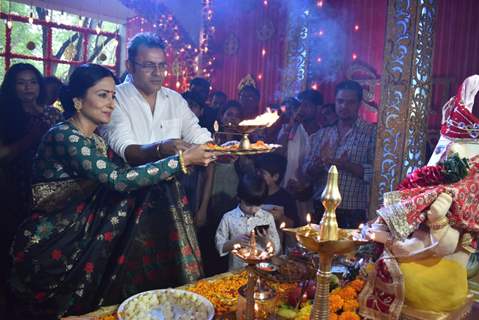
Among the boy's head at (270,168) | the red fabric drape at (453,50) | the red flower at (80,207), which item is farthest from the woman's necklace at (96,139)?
the red fabric drape at (453,50)

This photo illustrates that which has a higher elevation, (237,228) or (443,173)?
(443,173)

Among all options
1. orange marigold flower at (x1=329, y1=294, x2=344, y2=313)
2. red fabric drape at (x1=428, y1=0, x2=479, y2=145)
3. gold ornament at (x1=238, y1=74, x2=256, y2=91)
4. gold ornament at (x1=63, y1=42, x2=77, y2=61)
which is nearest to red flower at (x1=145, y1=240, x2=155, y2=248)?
orange marigold flower at (x1=329, y1=294, x2=344, y2=313)

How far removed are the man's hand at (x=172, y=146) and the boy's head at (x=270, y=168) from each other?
1.53 m

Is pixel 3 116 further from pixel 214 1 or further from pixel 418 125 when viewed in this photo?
pixel 214 1

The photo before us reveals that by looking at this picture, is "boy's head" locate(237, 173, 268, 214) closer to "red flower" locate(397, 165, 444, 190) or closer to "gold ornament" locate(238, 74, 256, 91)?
"red flower" locate(397, 165, 444, 190)

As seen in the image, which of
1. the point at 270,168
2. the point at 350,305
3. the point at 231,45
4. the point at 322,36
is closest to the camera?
the point at 350,305

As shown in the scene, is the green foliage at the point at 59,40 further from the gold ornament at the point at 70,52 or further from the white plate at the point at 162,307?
the white plate at the point at 162,307

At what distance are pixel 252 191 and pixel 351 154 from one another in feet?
3.82

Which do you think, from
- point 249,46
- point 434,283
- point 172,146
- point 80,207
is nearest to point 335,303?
point 434,283

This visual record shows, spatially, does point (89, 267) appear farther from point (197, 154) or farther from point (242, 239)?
point (242, 239)

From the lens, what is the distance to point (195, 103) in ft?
15.9

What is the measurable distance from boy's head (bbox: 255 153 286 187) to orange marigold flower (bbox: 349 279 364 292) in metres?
1.57

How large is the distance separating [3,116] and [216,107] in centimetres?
235

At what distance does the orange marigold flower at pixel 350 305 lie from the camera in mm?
2389
